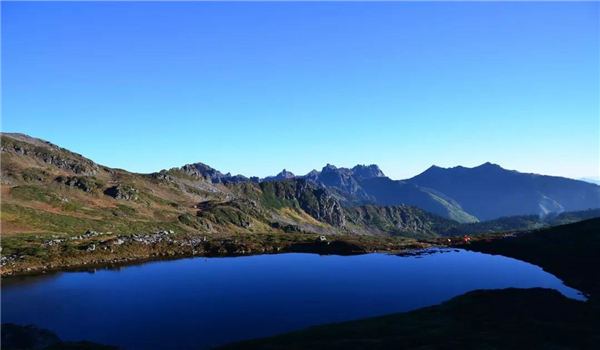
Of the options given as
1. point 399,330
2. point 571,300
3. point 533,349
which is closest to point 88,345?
point 399,330

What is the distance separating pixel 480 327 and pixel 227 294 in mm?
51334

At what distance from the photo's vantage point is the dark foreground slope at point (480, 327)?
1902 inches

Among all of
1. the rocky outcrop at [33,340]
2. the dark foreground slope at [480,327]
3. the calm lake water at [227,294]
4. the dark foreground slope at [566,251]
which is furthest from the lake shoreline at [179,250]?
the dark foreground slope at [480,327]

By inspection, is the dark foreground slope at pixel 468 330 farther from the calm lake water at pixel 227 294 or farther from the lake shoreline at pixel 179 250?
the lake shoreline at pixel 179 250

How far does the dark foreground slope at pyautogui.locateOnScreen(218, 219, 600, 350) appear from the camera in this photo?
4831cm

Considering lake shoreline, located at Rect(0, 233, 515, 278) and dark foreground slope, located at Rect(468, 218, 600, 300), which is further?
lake shoreline, located at Rect(0, 233, 515, 278)

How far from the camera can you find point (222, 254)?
140875 millimetres

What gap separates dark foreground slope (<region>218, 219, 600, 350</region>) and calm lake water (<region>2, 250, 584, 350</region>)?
19.7 feet

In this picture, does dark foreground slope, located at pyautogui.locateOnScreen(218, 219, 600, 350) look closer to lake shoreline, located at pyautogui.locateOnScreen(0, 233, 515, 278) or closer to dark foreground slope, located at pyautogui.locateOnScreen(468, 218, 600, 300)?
dark foreground slope, located at pyautogui.locateOnScreen(468, 218, 600, 300)

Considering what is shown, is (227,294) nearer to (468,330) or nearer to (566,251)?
(468,330)

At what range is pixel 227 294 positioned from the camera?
7975 centimetres

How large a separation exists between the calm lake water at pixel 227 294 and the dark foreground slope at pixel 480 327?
6.02 meters

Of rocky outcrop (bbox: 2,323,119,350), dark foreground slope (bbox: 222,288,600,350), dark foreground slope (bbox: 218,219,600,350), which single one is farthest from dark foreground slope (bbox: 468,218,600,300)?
rocky outcrop (bbox: 2,323,119,350)

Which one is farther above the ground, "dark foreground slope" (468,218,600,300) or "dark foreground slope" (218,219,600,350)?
"dark foreground slope" (468,218,600,300)
